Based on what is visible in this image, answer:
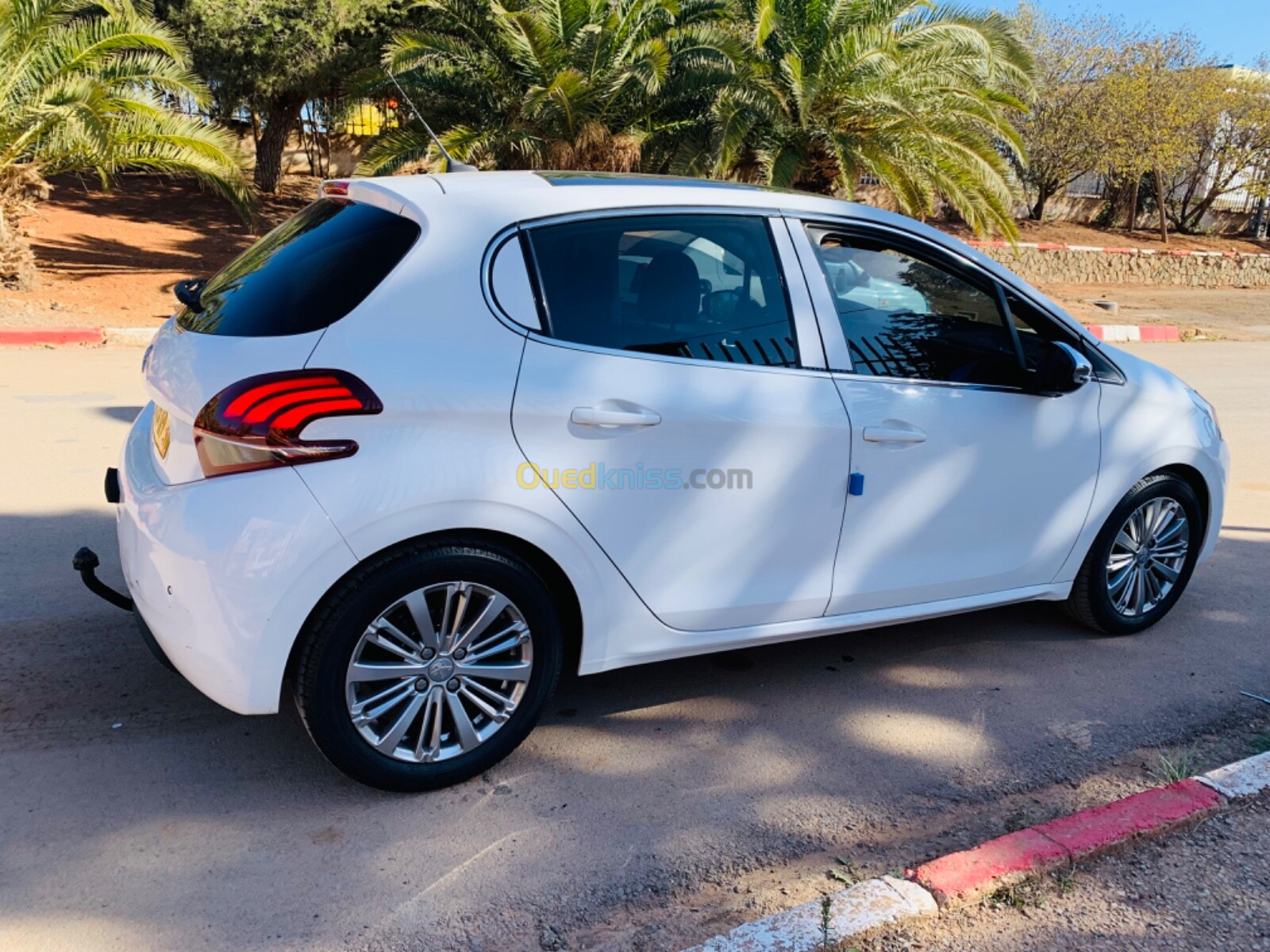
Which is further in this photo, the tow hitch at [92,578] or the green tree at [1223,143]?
the green tree at [1223,143]

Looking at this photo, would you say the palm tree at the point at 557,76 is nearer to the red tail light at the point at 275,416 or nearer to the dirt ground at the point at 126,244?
the dirt ground at the point at 126,244

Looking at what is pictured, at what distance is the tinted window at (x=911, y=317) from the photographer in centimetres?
373

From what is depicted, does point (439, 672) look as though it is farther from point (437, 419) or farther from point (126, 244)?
point (126, 244)

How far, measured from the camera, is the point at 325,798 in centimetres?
322

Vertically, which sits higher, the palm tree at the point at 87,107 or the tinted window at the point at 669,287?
the palm tree at the point at 87,107

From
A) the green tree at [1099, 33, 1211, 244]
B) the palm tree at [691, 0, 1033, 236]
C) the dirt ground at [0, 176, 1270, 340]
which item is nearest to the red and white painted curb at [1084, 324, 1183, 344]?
the dirt ground at [0, 176, 1270, 340]

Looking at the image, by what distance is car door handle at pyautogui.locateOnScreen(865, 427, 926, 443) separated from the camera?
3631 mm

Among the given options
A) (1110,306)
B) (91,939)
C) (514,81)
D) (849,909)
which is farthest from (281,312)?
(1110,306)

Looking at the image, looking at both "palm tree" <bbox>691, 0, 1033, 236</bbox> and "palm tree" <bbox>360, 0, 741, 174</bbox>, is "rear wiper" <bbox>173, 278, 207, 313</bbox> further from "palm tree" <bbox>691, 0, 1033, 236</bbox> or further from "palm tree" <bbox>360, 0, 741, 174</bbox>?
"palm tree" <bbox>691, 0, 1033, 236</bbox>

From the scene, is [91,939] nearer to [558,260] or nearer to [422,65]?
[558,260]

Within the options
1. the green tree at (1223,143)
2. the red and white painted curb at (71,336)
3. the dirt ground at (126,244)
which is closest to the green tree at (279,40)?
the dirt ground at (126,244)

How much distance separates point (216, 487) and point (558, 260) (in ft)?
3.83

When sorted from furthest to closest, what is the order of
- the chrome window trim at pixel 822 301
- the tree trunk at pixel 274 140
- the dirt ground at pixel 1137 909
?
the tree trunk at pixel 274 140 < the chrome window trim at pixel 822 301 < the dirt ground at pixel 1137 909

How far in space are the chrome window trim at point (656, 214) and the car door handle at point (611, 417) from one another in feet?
0.58
